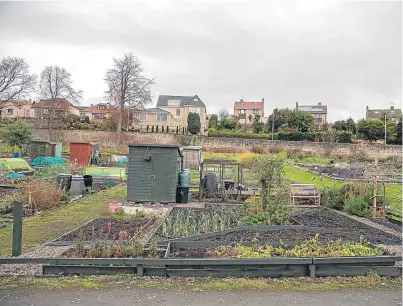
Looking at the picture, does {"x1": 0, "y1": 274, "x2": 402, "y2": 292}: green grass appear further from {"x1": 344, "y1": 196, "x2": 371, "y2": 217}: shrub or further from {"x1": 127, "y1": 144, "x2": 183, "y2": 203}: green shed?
{"x1": 127, "y1": 144, "x2": 183, "y2": 203}: green shed

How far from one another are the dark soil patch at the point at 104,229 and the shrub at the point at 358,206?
7006 mm

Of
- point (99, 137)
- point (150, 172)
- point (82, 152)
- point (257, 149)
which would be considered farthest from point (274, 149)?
point (150, 172)

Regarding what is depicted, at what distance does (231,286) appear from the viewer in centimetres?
579

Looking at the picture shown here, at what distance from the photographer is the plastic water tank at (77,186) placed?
55.4 feet

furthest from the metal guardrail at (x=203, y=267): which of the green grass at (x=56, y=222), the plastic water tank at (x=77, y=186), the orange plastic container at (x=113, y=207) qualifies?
the plastic water tank at (x=77, y=186)

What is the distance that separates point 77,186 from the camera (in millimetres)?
16953

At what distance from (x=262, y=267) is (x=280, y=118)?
6172 cm

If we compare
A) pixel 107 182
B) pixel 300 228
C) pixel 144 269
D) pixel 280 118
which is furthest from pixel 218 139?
pixel 144 269

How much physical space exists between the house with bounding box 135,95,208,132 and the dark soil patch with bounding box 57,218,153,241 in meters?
61.0

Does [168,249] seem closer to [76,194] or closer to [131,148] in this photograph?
[131,148]

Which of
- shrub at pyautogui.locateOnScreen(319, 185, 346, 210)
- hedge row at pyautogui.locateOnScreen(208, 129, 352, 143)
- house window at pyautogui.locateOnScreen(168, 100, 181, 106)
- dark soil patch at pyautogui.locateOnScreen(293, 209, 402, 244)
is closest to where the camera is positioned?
dark soil patch at pyautogui.locateOnScreen(293, 209, 402, 244)

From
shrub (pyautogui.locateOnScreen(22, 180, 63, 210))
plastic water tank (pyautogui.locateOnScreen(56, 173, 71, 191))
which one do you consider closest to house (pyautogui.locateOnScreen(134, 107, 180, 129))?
plastic water tank (pyautogui.locateOnScreen(56, 173, 71, 191))

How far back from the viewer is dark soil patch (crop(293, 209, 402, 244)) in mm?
9362

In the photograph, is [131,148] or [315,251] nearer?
[315,251]
